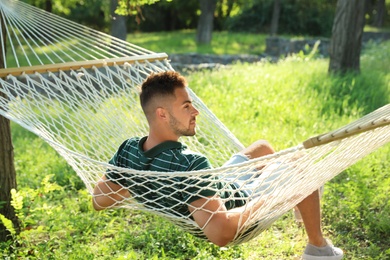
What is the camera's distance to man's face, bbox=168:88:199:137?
2.08m

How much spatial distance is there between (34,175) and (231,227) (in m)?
2.06

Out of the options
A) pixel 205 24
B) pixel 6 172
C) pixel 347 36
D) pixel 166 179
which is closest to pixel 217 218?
pixel 166 179

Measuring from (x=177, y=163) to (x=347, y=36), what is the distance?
4.30m

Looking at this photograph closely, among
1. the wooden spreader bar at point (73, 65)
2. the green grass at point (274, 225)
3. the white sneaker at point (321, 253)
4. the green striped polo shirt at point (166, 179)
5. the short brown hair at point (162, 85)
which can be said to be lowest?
the green grass at point (274, 225)

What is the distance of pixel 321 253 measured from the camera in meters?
2.29

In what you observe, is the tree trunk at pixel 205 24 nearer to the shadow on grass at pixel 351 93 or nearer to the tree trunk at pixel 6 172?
the shadow on grass at pixel 351 93

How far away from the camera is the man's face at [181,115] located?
6.83ft

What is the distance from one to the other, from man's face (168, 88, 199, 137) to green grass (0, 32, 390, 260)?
603 mm

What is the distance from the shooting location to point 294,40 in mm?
11125

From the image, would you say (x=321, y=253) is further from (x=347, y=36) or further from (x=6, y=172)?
(x=347, y=36)

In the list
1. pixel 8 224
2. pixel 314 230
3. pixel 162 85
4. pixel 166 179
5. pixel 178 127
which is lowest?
pixel 8 224

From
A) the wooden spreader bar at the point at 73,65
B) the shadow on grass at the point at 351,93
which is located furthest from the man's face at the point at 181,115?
the shadow on grass at the point at 351,93

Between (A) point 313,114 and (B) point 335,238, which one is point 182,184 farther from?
(A) point 313,114

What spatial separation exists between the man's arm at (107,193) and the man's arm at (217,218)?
0.39 metres
